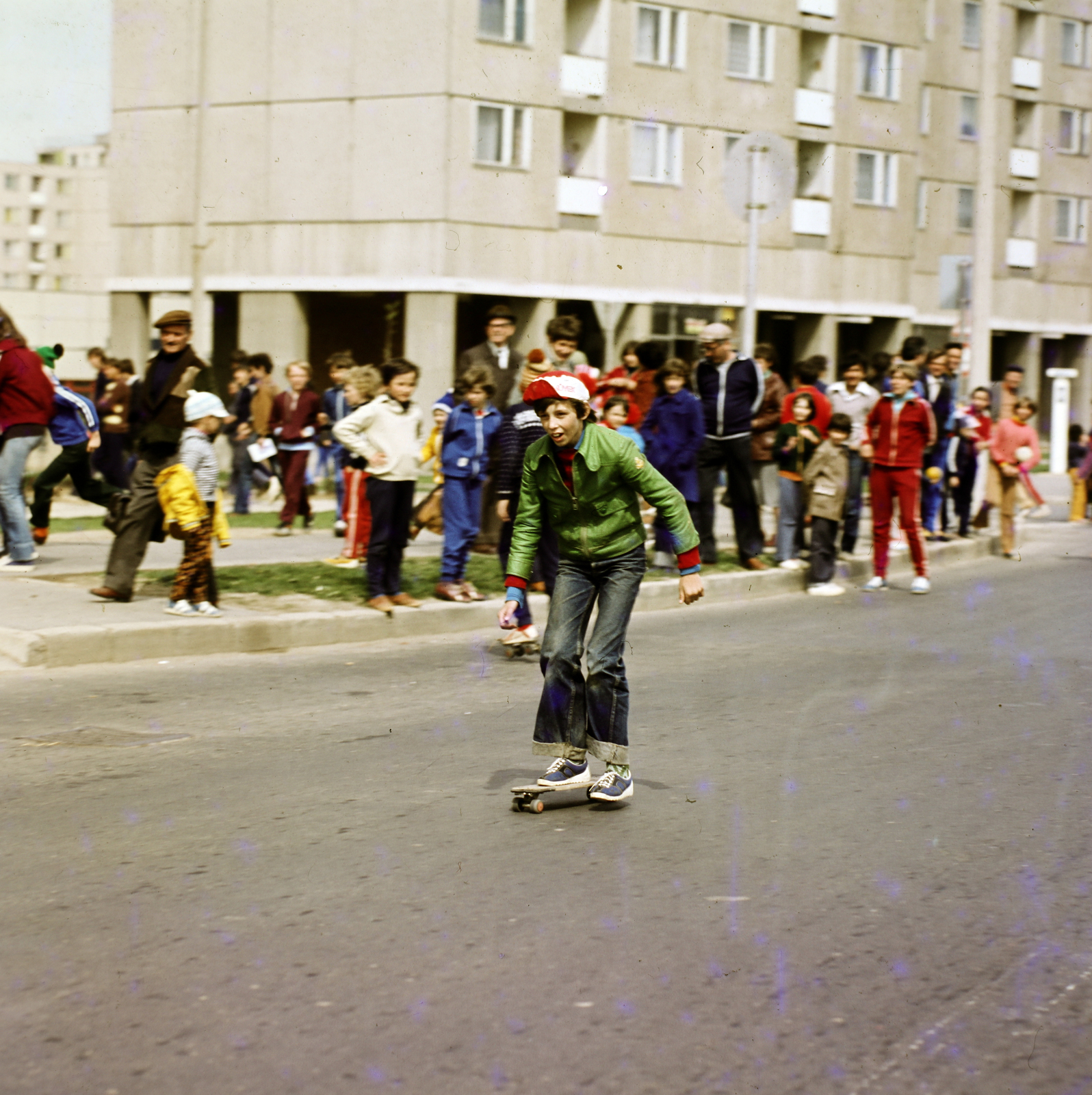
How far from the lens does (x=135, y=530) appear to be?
1050 centimetres

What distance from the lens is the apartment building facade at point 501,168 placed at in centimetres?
3522

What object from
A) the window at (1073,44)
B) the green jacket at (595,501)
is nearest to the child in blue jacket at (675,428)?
the green jacket at (595,501)

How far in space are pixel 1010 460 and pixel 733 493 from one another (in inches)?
156

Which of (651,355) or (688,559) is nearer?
(688,559)

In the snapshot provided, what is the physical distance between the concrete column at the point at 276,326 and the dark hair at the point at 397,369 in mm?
25494

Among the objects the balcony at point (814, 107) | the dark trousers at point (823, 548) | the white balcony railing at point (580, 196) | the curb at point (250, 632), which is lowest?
the curb at point (250, 632)

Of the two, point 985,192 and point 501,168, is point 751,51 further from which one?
point 985,192

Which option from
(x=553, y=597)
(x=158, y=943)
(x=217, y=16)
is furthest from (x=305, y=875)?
(x=217, y=16)

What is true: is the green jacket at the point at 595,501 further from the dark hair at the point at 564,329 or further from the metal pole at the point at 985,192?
the metal pole at the point at 985,192

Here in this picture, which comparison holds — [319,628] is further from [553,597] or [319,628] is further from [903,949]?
[903,949]

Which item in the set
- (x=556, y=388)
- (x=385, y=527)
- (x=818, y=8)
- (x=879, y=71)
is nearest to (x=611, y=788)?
(x=556, y=388)

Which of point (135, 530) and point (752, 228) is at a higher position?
point (752, 228)

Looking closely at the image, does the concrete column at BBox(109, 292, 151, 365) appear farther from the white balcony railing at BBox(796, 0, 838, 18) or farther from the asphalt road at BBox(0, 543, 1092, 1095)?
the asphalt road at BBox(0, 543, 1092, 1095)

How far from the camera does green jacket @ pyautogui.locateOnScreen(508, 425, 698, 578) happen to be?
614 centimetres
